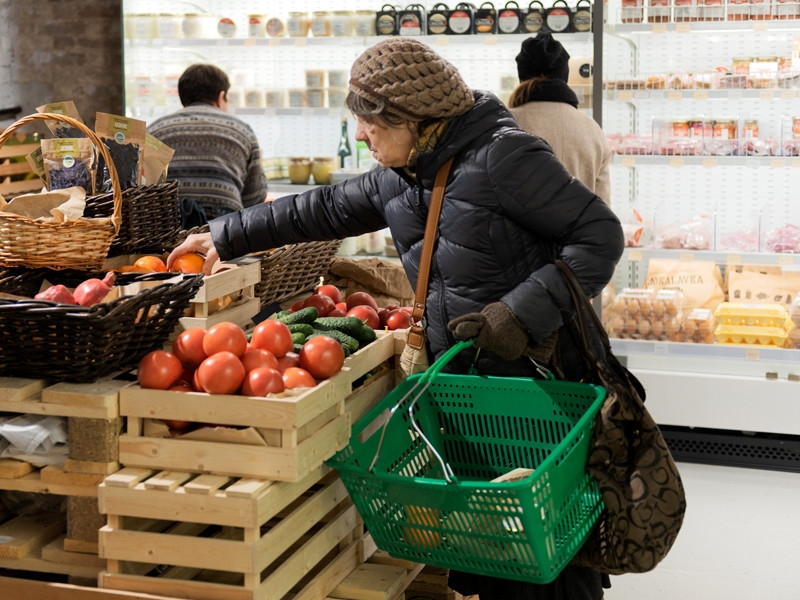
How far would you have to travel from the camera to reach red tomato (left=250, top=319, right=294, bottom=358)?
2.29 m

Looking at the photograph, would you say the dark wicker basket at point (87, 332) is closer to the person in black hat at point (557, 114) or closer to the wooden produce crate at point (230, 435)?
the wooden produce crate at point (230, 435)

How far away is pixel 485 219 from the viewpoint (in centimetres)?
228

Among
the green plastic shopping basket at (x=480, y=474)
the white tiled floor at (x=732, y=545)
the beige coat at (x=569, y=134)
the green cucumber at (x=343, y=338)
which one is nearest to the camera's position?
the green plastic shopping basket at (x=480, y=474)

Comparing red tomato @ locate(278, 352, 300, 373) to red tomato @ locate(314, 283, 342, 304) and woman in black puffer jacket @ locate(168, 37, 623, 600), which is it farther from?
red tomato @ locate(314, 283, 342, 304)

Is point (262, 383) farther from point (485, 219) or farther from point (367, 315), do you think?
point (367, 315)

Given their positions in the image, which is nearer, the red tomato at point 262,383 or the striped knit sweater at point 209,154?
the red tomato at point 262,383

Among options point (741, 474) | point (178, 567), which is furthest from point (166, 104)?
point (178, 567)

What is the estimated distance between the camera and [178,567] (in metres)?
2.19

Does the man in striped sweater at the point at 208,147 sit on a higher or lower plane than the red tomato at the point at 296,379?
higher

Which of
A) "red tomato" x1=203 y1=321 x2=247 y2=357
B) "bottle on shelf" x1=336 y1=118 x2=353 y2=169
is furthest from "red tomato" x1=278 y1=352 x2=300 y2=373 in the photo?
"bottle on shelf" x1=336 y1=118 x2=353 y2=169

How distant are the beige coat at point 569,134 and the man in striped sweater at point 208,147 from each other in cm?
121

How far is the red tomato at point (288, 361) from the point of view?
228 centimetres

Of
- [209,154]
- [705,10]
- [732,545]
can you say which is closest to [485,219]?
[732,545]

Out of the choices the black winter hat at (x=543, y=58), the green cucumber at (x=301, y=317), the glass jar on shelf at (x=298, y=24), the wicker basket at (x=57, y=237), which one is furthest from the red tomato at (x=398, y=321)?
the glass jar on shelf at (x=298, y=24)
